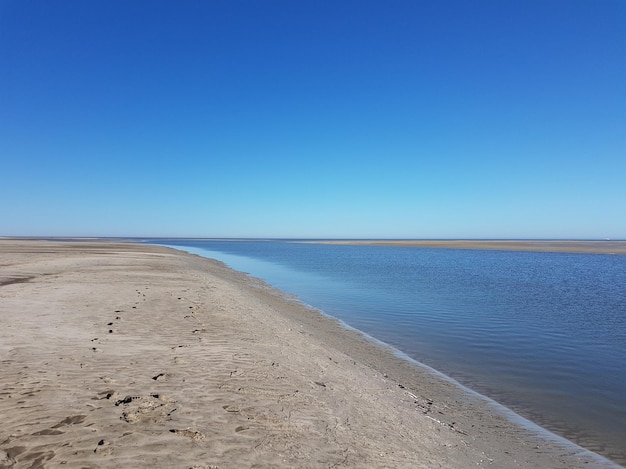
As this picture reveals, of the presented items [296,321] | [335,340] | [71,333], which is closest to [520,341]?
[335,340]

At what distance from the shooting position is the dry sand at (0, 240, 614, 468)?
15.5 feet

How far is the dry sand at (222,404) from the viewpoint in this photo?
471 centimetres

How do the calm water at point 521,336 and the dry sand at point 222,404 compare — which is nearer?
the dry sand at point 222,404

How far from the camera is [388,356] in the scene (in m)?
11.7

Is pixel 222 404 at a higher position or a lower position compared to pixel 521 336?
higher

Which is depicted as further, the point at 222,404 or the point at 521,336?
the point at 521,336

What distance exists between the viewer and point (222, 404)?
6.05m

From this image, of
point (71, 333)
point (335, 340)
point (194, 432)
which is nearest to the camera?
point (194, 432)

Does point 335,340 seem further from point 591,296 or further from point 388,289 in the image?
point 591,296

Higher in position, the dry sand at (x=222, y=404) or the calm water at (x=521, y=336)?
the dry sand at (x=222, y=404)

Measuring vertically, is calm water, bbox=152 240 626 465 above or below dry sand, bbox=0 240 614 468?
below

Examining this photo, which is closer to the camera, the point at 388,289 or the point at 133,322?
the point at 133,322

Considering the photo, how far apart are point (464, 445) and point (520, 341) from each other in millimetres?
8837

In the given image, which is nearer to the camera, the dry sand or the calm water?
the dry sand
